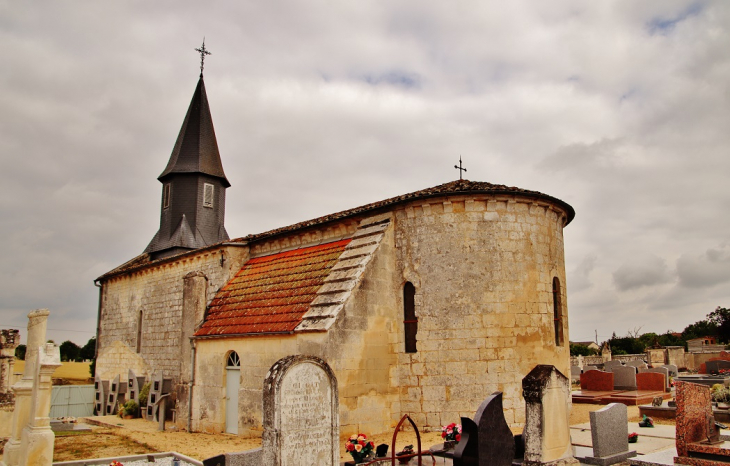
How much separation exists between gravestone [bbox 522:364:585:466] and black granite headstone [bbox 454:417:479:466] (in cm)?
113

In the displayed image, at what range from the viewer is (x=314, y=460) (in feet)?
25.1

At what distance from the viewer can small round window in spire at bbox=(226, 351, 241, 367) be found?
15430 millimetres

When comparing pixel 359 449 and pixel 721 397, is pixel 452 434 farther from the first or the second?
pixel 721 397

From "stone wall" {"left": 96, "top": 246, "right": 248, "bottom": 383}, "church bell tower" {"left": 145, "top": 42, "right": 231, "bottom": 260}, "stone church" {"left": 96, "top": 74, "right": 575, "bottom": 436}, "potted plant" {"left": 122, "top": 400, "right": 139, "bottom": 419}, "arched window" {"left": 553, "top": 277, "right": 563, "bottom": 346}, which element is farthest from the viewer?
"church bell tower" {"left": 145, "top": 42, "right": 231, "bottom": 260}

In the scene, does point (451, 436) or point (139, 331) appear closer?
point (451, 436)

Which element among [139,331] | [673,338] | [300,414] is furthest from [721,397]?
[673,338]

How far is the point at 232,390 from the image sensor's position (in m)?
15.4

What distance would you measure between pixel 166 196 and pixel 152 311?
726cm

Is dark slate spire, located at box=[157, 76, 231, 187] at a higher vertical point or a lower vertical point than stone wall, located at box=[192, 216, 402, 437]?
higher

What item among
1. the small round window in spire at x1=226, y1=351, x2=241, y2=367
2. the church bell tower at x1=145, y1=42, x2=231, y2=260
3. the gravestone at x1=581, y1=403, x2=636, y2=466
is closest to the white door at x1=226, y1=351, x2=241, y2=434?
the small round window in spire at x1=226, y1=351, x2=241, y2=367

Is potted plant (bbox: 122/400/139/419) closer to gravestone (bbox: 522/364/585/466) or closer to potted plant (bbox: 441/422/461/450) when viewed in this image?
potted plant (bbox: 441/422/461/450)

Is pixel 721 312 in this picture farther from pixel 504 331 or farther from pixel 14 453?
pixel 14 453

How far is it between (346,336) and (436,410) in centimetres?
284

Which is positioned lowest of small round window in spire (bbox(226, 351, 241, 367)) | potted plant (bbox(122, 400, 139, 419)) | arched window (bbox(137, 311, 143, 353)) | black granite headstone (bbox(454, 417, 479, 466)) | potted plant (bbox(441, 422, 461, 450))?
potted plant (bbox(122, 400, 139, 419))
